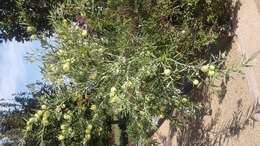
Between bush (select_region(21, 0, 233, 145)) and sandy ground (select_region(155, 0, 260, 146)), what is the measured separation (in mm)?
327

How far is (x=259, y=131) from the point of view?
588 cm

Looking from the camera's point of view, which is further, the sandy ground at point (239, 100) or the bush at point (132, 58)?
the sandy ground at point (239, 100)

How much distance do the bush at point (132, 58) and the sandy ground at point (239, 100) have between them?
327 millimetres

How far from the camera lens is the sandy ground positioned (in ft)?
19.9

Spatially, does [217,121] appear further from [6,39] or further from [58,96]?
[6,39]

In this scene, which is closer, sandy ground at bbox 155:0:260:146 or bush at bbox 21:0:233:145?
bush at bbox 21:0:233:145

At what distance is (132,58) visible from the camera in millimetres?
5742

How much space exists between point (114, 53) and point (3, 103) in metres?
4.26

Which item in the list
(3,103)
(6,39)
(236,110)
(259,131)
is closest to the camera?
(259,131)

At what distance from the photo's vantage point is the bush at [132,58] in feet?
18.9

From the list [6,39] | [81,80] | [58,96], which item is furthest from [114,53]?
[6,39]

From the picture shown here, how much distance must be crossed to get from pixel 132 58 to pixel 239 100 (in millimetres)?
1538

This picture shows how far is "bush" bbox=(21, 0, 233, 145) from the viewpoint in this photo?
5.75m

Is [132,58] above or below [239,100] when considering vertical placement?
above
